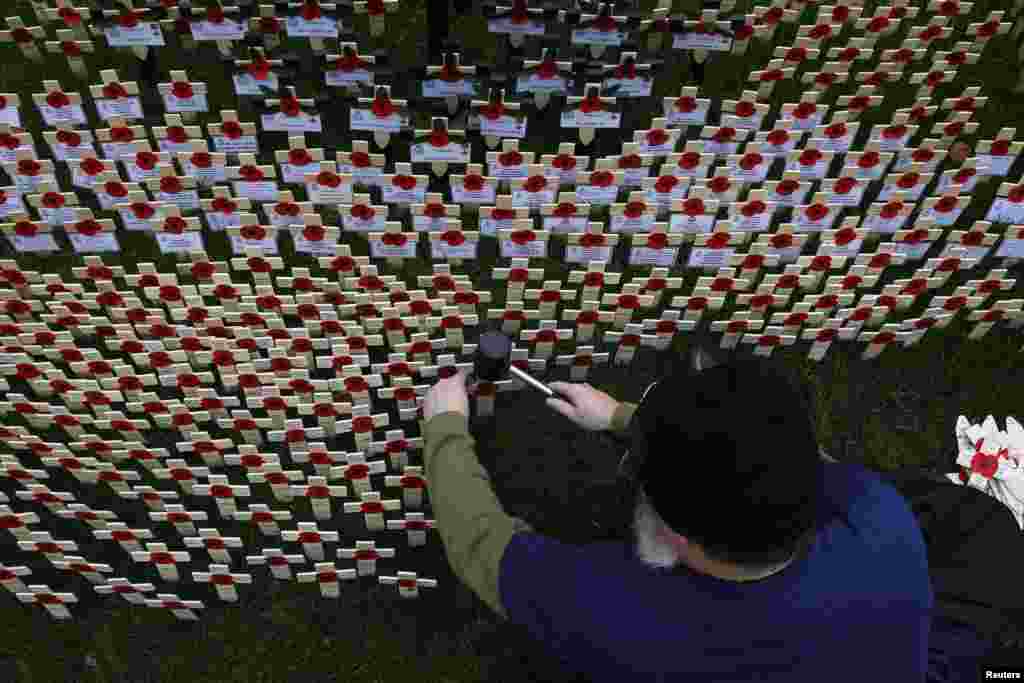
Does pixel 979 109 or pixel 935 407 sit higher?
pixel 979 109

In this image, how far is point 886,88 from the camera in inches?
224

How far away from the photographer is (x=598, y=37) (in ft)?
16.9

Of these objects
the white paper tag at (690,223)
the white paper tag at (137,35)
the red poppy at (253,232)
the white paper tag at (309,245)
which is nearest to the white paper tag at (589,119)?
the white paper tag at (690,223)

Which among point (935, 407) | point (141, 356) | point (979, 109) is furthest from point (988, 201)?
point (141, 356)

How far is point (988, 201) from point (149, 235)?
5.01 metres

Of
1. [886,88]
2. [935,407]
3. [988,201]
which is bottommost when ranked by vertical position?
[935,407]

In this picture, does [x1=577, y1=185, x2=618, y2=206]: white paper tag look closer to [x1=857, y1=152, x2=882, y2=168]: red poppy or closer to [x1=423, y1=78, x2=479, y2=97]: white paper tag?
[x1=423, y1=78, x2=479, y2=97]: white paper tag

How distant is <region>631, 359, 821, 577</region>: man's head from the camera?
1.63m

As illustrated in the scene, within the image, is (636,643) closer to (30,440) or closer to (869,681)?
(869,681)

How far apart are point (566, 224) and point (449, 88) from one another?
1.18 metres

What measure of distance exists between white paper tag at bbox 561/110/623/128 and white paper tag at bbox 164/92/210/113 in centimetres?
196

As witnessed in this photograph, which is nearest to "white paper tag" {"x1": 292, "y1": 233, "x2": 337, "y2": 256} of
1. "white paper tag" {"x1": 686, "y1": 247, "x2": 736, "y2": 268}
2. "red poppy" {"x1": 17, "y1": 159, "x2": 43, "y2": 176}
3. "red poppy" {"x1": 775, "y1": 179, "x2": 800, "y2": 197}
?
"red poppy" {"x1": 17, "y1": 159, "x2": 43, "y2": 176}

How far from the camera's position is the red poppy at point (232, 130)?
13.3ft

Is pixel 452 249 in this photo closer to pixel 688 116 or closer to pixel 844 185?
pixel 688 116
